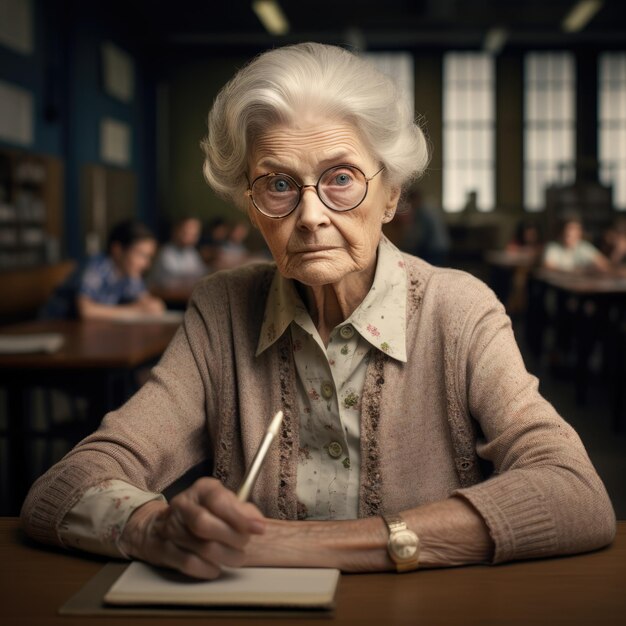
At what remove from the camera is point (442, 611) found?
102cm

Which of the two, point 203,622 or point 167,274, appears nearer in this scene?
point 203,622

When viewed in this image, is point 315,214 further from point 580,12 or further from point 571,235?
point 580,12

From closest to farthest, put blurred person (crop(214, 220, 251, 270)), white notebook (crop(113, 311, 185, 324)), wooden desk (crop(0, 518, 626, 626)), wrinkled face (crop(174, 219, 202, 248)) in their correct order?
wooden desk (crop(0, 518, 626, 626)), white notebook (crop(113, 311, 185, 324)), wrinkled face (crop(174, 219, 202, 248)), blurred person (crop(214, 220, 251, 270))

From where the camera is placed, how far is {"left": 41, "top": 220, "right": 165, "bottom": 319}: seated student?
4.85 meters

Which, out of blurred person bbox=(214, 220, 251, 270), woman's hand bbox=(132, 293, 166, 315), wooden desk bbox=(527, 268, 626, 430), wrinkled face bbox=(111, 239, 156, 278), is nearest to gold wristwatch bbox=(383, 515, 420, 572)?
woman's hand bbox=(132, 293, 166, 315)

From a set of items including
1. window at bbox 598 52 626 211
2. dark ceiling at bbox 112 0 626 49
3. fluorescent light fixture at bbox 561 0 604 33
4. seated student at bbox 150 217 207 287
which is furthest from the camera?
window at bbox 598 52 626 211

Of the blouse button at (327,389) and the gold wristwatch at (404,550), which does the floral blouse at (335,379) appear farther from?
the gold wristwatch at (404,550)

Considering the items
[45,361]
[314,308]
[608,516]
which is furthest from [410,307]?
[45,361]

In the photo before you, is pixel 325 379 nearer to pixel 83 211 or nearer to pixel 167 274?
pixel 167 274

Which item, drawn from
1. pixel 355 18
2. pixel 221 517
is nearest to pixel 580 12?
pixel 355 18

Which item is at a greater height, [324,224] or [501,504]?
[324,224]

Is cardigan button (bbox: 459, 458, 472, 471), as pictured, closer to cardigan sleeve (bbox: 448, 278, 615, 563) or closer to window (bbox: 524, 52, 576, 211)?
cardigan sleeve (bbox: 448, 278, 615, 563)

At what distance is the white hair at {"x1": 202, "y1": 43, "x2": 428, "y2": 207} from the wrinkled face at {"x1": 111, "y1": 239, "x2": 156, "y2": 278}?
13.4ft

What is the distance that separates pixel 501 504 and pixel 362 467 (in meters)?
0.38
